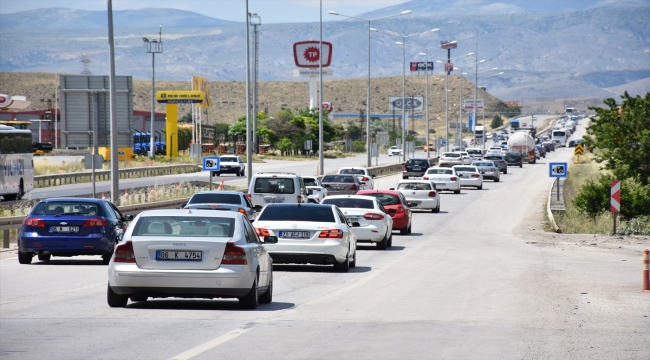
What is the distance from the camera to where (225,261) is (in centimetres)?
1410

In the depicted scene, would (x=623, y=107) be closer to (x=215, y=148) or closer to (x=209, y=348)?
(x=209, y=348)

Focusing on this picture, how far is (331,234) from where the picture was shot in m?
20.5

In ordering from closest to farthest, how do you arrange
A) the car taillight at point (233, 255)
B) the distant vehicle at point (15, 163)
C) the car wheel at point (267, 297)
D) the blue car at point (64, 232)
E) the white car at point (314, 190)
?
the car taillight at point (233, 255) < the car wheel at point (267, 297) < the blue car at point (64, 232) < the distant vehicle at point (15, 163) < the white car at point (314, 190)

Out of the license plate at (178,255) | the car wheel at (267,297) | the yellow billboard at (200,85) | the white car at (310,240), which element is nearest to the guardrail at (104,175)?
the yellow billboard at (200,85)

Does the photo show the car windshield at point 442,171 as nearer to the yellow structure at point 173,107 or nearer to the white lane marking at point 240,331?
the white lane marking at point 240,331

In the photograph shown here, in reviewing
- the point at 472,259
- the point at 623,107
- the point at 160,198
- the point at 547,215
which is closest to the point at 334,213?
the point at 472,259

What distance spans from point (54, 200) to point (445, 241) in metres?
12.1

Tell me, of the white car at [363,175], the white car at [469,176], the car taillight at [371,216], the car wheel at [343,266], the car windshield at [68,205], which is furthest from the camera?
the white car at [469,176]

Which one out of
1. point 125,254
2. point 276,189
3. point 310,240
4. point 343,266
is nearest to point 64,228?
point 310,240

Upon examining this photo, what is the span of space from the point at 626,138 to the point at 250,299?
31.9 m

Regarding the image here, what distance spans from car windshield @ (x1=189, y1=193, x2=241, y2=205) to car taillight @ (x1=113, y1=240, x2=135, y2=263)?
1395 cm

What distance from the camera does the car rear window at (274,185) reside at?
35500 millimetres

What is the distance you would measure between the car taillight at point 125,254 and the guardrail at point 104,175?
44808mm

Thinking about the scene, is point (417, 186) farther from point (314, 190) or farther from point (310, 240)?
point (310, 240)
